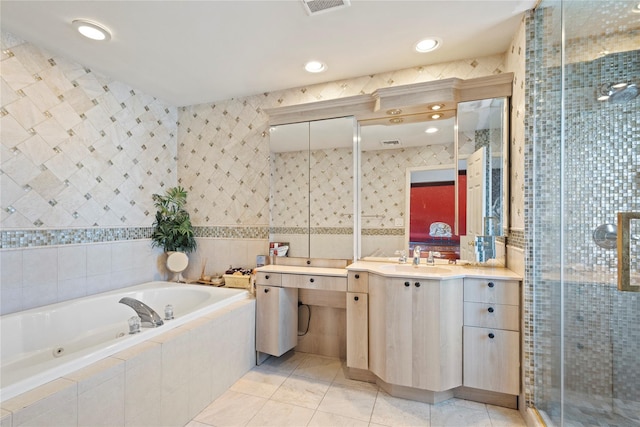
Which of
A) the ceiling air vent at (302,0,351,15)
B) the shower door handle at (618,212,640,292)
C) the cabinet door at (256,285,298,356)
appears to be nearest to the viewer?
the shower door handle at (618,212,640,292)

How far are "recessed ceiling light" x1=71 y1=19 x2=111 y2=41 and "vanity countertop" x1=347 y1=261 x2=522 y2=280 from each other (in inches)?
92.6

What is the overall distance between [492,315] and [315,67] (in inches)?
89.0

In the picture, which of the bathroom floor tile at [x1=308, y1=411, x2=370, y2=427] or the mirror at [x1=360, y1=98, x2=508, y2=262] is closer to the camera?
the bathroom floor tile at [x1=308, y1=411, x2=370, y2=427]

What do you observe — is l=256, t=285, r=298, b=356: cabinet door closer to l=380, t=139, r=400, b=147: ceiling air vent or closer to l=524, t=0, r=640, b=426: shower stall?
l=380, t=139, r=400, b=147: ceiling air vent

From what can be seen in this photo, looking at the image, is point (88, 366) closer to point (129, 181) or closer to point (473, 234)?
point (129, 181)

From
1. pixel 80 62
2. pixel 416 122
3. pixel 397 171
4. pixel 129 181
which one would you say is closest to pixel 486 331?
pixel 397 171

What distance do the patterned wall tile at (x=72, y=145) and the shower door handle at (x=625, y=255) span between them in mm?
3412

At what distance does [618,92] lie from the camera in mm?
1434

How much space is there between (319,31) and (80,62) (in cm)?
197

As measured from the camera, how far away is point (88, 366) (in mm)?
1428

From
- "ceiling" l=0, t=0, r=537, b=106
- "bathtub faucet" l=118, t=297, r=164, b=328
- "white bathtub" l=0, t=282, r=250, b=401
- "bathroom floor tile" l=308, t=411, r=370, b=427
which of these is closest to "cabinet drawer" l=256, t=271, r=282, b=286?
"white bathtub" l=0, t=282, r=250, b=401

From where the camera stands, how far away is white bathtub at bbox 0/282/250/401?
52.9 inches

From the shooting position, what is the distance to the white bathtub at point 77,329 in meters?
1.34

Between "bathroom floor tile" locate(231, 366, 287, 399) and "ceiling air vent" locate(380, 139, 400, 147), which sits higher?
"ceiling air vent" locate(380, 139, 400, 147)
